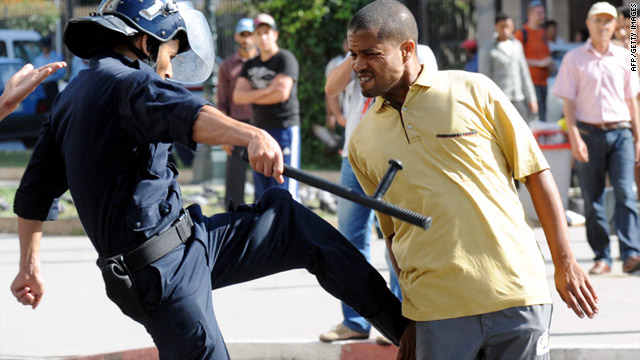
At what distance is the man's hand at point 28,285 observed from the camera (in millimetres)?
4020

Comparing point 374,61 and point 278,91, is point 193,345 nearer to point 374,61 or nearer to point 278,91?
point 374,61

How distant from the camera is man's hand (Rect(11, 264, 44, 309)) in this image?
13.2ft

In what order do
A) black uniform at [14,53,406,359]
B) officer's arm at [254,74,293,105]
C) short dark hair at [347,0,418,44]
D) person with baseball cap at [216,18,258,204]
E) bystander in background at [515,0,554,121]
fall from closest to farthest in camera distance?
black uniform at [14,53,406,359] → short dark hair at [347,0,418,44] → officer's arm at [254,74,293,105] → person with baseball cap at [216,18,258,204] → bystander in background at [515,0,554,121]

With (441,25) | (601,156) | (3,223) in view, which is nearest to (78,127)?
(601,156)

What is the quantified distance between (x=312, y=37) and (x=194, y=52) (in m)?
12.5

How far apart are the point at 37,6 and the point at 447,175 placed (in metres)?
18.9

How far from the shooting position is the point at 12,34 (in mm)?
19469

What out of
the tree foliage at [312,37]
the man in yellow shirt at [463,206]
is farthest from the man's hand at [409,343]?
the tree foliage at [312,37]

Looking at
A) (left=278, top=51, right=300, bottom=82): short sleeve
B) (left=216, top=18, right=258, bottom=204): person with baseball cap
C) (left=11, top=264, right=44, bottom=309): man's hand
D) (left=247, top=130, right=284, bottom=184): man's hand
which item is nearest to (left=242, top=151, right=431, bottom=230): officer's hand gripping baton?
(left=247, top=130, right=284, bottom=184): man's hand

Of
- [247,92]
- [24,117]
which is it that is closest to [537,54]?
[247,92]

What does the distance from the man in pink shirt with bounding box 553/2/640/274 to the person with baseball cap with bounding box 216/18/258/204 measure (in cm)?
321

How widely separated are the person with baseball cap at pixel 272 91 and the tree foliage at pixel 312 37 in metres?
6.87

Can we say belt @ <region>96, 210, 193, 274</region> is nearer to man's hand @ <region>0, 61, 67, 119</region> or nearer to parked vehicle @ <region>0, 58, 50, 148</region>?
man's hand @ <region>0, 61, 67, 119</region>

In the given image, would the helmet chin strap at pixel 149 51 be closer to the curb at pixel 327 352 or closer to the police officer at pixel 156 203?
the police officer at pixel 156 203
